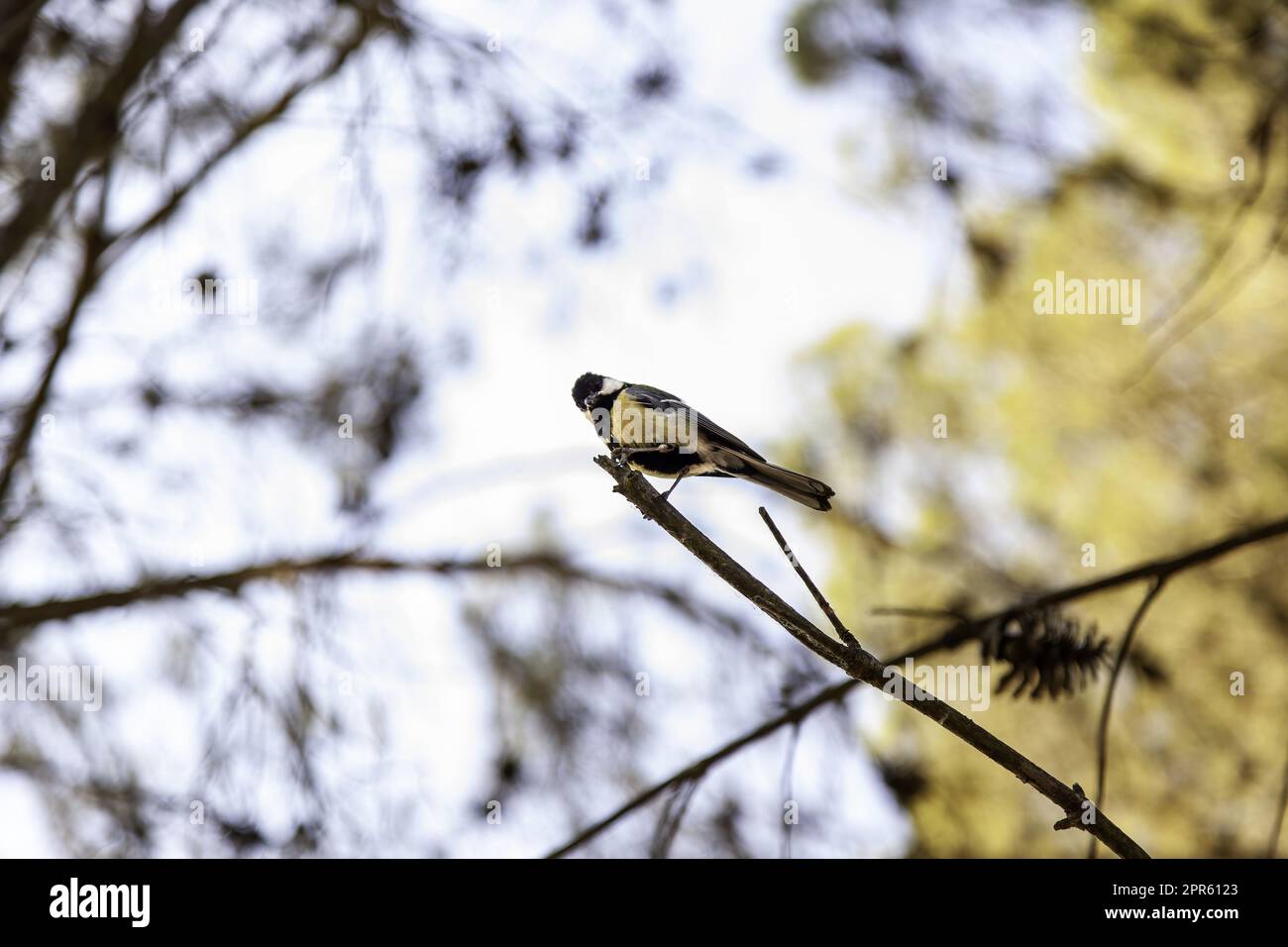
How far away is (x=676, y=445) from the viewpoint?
2244 millimetres

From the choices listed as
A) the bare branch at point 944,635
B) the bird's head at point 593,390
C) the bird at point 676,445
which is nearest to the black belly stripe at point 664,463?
the bird at point 676,445

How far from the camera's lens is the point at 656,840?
225 cm

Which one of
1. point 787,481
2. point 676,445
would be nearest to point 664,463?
point 676,445

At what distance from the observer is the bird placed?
2053mm

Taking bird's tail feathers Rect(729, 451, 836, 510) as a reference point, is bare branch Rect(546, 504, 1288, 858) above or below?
below

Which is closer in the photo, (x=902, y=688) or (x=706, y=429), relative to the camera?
(x=902, y=688)

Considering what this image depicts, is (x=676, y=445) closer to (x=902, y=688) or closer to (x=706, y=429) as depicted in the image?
(x=706, y=429)

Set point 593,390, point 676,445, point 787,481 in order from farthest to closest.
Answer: point 593,390, point 676,445, point 787,481

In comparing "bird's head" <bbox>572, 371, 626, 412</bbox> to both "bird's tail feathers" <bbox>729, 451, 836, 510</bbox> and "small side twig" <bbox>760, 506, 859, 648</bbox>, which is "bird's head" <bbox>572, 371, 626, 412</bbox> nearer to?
"bird's tail feathers" <bbox>729, 451, 836, 510</bbox>

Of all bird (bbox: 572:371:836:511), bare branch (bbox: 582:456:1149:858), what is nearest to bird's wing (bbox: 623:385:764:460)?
bird (bbox: 572:371:836:511)

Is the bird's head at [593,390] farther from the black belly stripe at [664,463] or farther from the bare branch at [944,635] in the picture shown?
the bare branch at [944,635]
